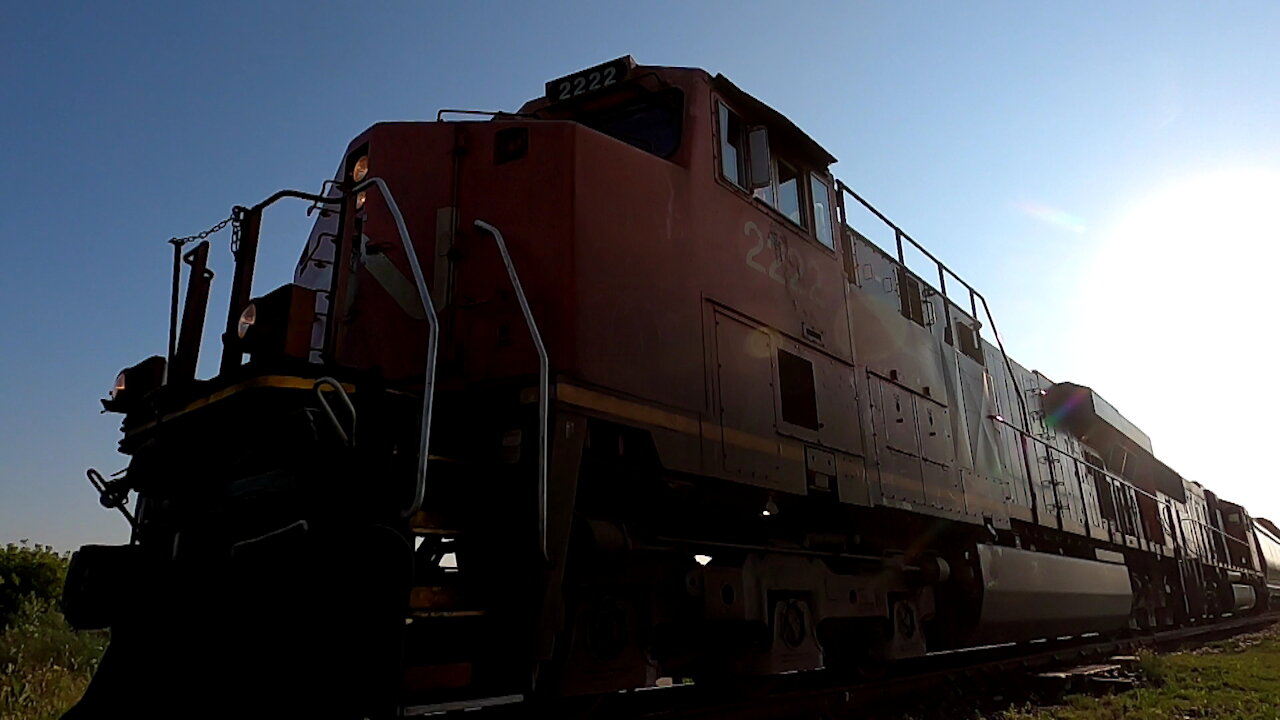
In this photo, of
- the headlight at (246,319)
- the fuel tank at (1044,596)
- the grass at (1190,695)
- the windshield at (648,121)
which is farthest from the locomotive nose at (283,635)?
the fuel tank at (1044,596)

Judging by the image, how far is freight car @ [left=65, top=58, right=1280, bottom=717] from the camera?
2.83 meters

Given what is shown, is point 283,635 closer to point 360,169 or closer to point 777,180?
point 360,169

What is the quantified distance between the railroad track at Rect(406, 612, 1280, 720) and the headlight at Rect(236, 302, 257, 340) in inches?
64.6

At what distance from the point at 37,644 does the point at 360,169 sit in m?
6.16

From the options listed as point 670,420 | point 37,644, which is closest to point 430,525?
point 670,420

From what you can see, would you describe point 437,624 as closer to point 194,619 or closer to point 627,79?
point 194,619

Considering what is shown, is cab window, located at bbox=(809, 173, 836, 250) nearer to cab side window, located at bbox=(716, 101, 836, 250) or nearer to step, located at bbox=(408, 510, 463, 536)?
cab side window, located at bbox=(716, 101, 836, 250)

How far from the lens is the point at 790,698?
4.92 meters

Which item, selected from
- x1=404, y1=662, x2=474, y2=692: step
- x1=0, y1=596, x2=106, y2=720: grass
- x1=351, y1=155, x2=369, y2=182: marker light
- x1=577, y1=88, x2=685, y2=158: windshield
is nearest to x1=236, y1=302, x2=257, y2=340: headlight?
x1=351, y1=155, x2=369, y2=182: marker light

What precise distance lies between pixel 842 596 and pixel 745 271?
2115 millimetres

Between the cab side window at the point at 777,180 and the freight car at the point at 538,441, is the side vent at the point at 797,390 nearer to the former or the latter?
the freight car at the point at 538,441

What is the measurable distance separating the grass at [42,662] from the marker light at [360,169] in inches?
149

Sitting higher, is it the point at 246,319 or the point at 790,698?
the point at 246,319

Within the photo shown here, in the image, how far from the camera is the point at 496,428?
3504 mm
